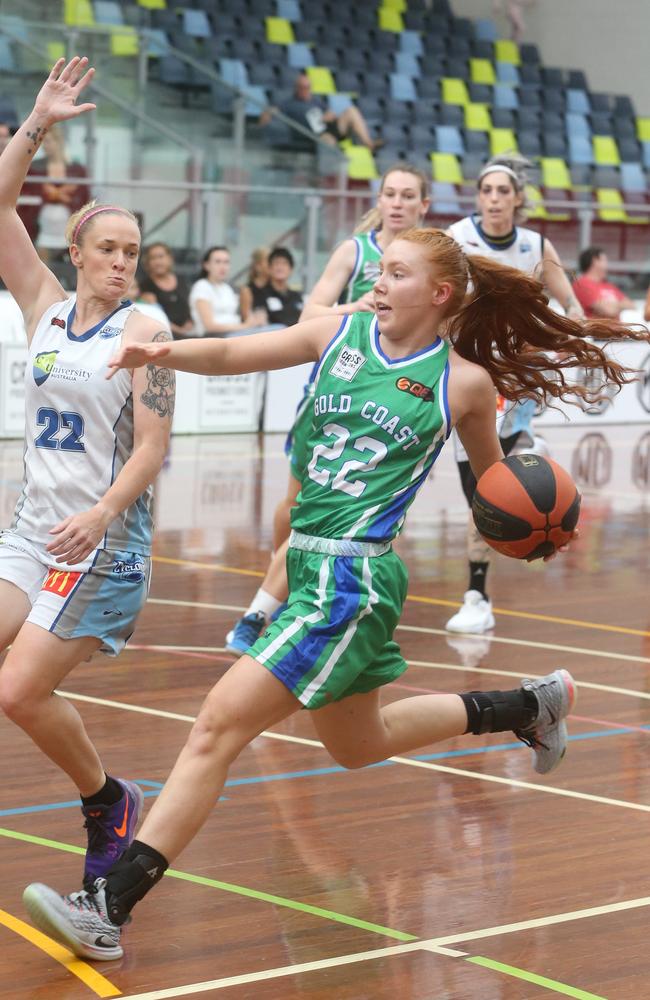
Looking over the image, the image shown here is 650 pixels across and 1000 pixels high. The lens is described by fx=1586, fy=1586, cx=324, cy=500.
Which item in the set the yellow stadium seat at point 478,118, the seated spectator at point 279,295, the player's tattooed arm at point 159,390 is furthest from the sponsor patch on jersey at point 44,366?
the yellow stadium seat at point 478,118

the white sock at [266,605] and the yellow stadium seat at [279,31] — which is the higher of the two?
the yellow stadium seat at [279,31]

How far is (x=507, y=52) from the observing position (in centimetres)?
2367

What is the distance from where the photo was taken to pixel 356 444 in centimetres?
376

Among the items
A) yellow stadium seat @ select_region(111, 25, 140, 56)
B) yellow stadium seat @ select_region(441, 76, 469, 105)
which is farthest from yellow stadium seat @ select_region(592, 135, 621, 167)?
yellow stadium seat @ select_region(111, 25, 140, 56)

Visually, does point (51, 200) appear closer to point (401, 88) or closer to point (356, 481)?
point (401, 88)

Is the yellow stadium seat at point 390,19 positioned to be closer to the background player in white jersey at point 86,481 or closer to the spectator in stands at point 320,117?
the spectator in stands at point 320,117

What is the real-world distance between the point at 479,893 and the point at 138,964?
0.99 metres

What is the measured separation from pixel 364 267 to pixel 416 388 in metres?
3.18

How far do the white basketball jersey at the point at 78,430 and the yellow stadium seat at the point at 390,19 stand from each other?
18934 mm

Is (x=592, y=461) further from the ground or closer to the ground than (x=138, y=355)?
closer to the ground

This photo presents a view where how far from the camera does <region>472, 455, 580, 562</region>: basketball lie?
4.06 m

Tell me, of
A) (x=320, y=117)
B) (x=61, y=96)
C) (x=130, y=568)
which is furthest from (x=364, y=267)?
(x=320, y=117)

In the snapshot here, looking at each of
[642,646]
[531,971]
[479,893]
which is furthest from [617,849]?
[642,646]

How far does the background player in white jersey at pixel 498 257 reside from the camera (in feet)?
23.9
